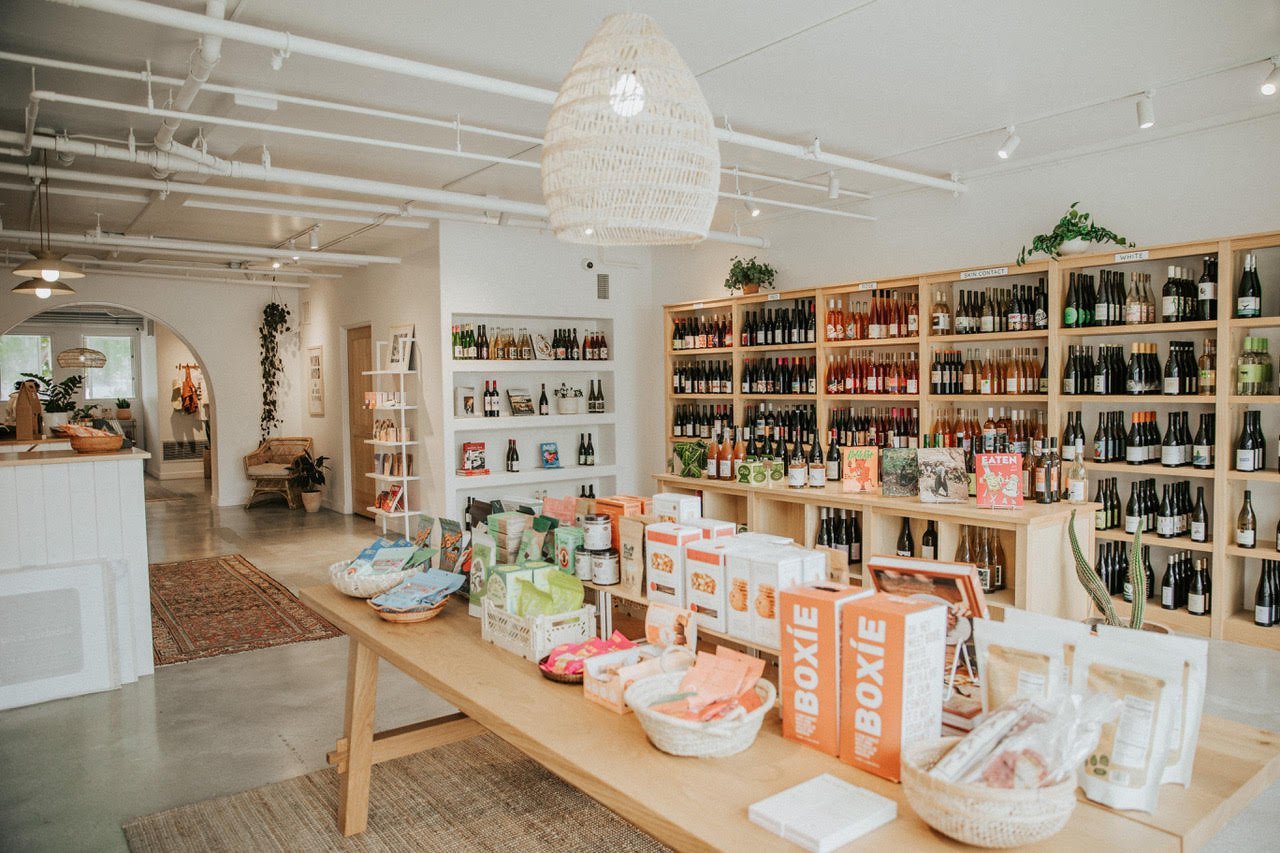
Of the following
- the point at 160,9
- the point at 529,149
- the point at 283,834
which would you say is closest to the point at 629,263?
the point at 529,149

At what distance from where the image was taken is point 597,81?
1681 millimetres

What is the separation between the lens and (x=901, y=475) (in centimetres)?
418

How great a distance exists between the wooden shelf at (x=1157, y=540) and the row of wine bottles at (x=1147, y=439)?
441 millimetres

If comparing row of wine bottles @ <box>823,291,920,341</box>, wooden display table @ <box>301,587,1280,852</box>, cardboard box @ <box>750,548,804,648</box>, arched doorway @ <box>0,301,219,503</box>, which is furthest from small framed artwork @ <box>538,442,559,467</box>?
arched doorway @ <box>0,301,219,503</box>

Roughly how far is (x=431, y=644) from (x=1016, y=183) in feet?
17.2

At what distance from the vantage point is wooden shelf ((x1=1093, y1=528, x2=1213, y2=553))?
4.93m

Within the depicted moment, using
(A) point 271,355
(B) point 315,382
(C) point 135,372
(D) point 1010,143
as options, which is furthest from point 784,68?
(C) point 135,372

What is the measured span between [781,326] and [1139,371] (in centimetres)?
277

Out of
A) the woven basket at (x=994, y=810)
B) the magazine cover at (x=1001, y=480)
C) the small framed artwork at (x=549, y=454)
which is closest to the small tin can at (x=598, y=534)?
the woven basket at (x=994, y=810)

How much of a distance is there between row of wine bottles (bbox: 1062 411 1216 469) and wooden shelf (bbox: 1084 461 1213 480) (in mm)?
36

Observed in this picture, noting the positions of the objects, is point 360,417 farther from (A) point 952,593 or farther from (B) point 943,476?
(A) point 952,593

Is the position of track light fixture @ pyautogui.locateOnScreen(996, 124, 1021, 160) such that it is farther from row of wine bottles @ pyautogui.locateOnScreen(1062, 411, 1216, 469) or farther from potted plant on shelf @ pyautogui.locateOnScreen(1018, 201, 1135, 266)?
row of wine bottles @ pyautogui.locateOnScreen(1062, 411, 1216, 469)

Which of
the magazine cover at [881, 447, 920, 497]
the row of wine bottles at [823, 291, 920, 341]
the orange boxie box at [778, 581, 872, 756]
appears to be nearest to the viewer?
the orange boxie box at [778, 581, 872, 756]

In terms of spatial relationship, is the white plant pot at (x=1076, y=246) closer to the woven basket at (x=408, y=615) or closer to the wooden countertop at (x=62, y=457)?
the woven basket at (x=408, y=615)
